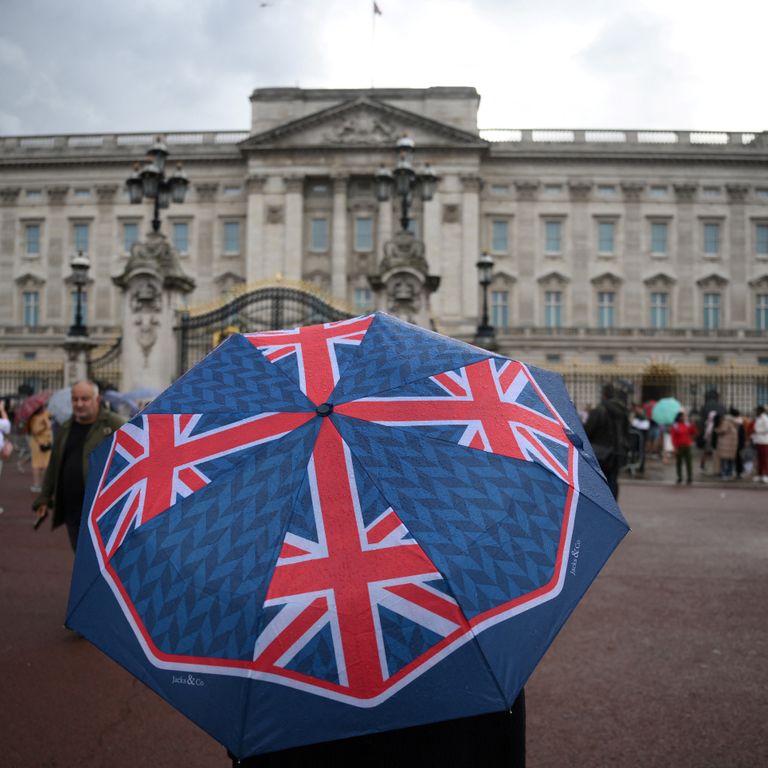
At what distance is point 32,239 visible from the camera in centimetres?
4656

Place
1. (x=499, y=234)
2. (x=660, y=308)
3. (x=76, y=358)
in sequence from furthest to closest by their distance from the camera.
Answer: (x=499, y=234)
(x=660, y=308)
(x=76, y=358)

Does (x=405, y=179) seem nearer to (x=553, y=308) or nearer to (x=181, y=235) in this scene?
(x=553, y=308)

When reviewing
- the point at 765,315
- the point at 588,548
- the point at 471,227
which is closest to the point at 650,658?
the point at 588,548

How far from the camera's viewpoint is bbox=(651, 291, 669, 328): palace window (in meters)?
44.2

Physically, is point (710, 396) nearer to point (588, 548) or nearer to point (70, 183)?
point (588, 548)

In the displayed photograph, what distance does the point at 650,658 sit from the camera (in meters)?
4.73

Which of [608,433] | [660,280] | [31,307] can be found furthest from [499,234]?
[608,433]

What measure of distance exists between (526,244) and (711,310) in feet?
39.8

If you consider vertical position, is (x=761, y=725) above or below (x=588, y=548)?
below

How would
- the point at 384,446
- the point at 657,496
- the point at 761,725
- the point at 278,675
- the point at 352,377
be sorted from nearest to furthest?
1. the point at 278,675
2. the point at 384,446
3. the point at 352,377
4. the point at 761,725
5. the point at 657,496

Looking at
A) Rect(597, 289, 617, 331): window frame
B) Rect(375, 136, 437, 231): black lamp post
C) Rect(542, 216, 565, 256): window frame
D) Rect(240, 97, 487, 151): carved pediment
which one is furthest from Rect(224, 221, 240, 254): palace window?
Rect(375, 136, 437, 231): black lamp post

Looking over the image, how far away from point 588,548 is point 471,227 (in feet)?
139

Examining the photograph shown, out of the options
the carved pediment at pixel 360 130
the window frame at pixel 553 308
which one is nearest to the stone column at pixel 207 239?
the carved pediment at pixel 360 130

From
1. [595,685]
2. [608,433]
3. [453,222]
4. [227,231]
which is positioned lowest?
[595,685]
